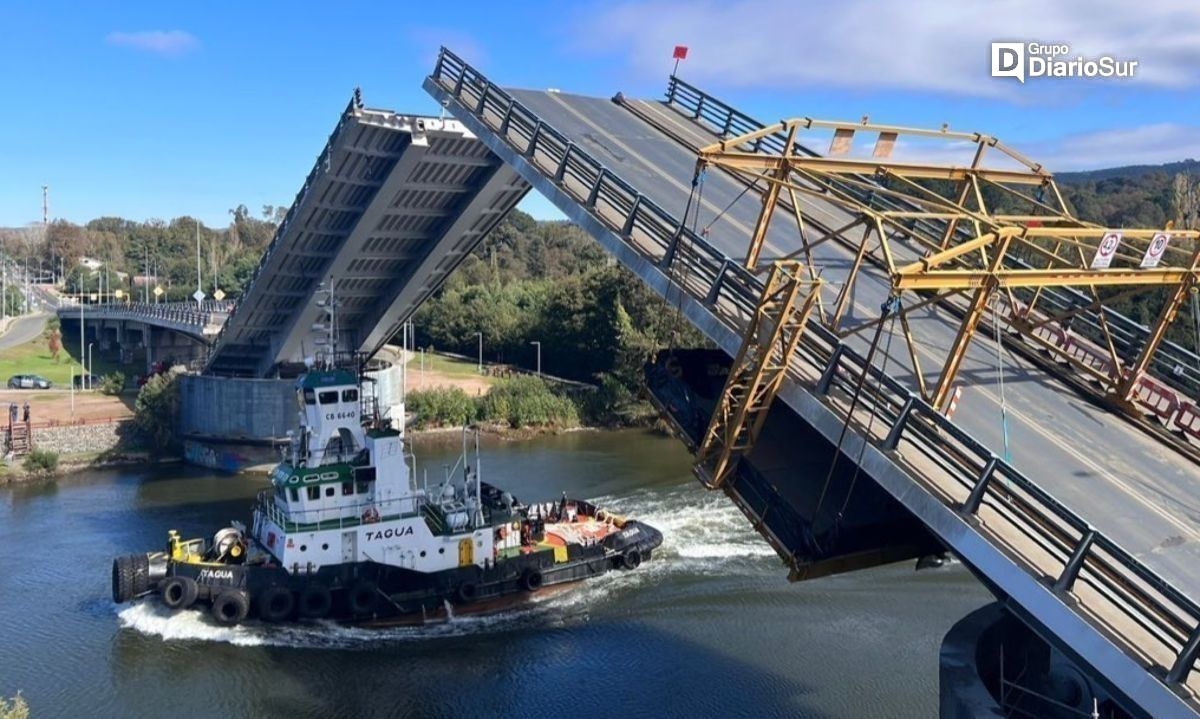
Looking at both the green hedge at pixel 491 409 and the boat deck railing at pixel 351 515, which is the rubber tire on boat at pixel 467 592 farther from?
the green hedge at pixel 491 409

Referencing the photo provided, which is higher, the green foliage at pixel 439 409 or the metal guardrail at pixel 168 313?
the metal guardrail at pixel 168 313

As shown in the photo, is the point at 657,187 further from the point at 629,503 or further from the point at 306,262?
the point at 306,262

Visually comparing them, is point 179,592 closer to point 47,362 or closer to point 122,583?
point 122,583

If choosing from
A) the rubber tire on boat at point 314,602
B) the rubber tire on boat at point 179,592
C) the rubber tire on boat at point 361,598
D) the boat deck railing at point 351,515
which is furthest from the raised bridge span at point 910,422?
the rubber tire on boat at point 179,592

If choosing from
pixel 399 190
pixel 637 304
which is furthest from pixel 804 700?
pixel 637 304

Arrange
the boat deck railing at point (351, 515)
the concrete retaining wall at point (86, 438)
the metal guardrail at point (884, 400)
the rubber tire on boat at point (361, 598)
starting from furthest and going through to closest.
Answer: the concrete retaining wall at point (86, 438) < the boat deck railing at point (351, 515) < the rubber tire on boat at point (361, 598) < the metal guardrail at point (884, 400)

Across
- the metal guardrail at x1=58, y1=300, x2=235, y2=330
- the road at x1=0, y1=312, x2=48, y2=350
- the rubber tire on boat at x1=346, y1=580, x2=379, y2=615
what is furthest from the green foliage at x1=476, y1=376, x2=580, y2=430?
the road at x1=0, y1=312, x2=48, y2=350

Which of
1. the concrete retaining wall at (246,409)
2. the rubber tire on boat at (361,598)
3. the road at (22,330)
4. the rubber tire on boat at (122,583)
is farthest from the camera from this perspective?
the road at (22,330)

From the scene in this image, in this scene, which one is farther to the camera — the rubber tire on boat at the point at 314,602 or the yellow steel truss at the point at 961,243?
the rubber tire on boat at the point at 314,602

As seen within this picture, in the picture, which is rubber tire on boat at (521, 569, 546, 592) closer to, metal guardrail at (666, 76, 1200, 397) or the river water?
the river water
